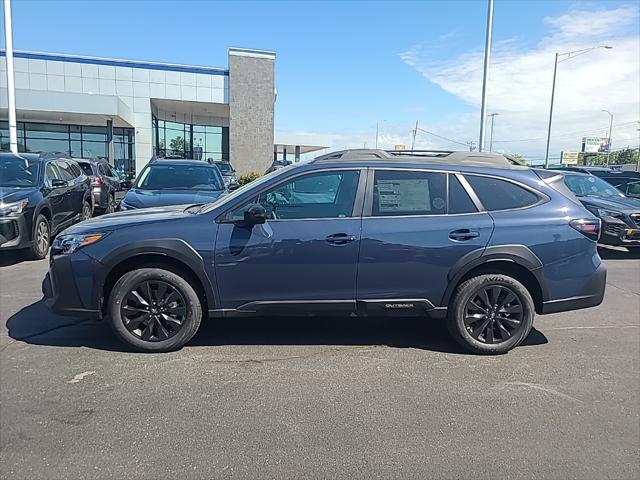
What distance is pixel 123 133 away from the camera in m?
35.0

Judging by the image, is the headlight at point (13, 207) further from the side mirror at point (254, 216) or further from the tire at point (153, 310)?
the side mirror at point (254, 216)

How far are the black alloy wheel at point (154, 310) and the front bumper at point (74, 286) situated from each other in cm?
29

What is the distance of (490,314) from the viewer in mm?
4715

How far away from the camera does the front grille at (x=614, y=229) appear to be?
9.98 m

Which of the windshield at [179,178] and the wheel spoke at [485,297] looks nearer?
the wheel spoke at [485,297]

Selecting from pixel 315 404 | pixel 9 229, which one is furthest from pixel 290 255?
pixel 9 229

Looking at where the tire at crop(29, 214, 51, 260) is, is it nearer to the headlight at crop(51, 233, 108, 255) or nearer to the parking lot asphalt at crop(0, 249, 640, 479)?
the parking lot asphalt at crop(0, 249, 640, 479)

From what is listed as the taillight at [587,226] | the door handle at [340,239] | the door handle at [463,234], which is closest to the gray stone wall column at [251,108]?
the door handle at [340,239]

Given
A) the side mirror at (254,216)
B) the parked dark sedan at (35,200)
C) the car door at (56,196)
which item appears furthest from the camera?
the car door at (56,196)

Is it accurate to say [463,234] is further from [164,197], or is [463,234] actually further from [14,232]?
[14,232]

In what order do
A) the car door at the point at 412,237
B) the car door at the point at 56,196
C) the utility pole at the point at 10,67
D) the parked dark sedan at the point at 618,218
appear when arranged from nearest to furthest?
the car door at the point at 412,237, the car door at the point at 56,196, the parked dark sedan at the point at 618,218, the utility pole at the point at 10,67

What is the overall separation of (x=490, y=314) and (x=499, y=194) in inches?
43.3

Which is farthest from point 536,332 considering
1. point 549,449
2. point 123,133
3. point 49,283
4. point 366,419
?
point 123,133

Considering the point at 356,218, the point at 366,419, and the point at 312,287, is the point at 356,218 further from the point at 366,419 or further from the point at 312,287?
the point at 366,419
